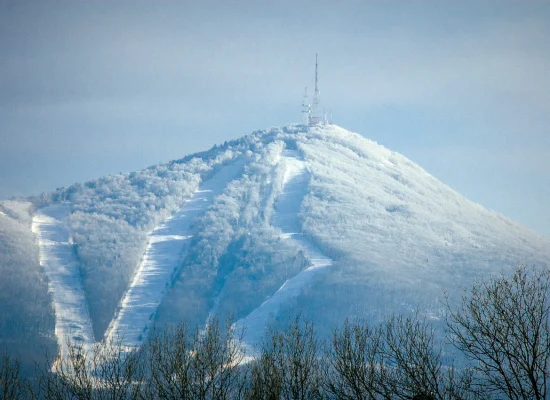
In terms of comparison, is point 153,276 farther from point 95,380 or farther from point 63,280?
point 95,380

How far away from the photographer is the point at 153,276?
→ 168 metres

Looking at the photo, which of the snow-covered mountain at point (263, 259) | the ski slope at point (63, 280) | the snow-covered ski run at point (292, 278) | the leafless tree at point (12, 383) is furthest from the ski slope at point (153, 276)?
the leafless tree at point (12, 383)

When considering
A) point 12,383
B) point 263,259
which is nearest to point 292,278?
point 263,259

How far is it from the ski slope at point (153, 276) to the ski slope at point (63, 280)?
6.72m

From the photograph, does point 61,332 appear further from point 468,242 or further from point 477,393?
point 477,393

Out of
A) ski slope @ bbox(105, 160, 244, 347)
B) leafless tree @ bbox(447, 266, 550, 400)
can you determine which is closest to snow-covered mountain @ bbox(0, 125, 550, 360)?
ski slope @ bbox(105, 160, 244, 347)

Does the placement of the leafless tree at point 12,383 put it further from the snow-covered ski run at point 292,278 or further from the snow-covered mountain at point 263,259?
the snow-covered mountain at point 263,259

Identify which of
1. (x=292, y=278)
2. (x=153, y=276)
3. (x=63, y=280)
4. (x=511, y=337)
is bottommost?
(x=63, y=280)

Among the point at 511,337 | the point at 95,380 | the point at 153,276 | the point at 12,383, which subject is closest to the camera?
the point at 511,337

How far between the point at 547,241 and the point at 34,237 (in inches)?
5459

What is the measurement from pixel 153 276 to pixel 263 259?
2676 cm

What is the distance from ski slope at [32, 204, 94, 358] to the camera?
144 metres

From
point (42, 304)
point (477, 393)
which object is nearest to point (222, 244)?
point (42, 304)

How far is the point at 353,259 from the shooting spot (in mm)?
160625
